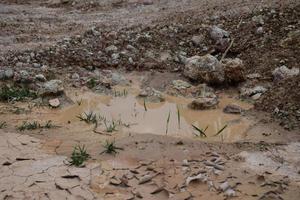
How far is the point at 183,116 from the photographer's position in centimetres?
532

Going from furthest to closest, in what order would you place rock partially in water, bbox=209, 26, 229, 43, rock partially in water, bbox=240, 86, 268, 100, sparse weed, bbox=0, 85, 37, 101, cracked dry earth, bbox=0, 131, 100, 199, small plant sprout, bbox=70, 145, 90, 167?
rock partially in water, bbox=209, 26, 229, 43, rock partially in water, bbox=240, 86, 268, 100, sparse weed, bbox=0, 85, 37, 101, small plant sprout, bbox=70, 145, 90, 167, cracked dry earth, bbox=0, 131, 100, 199

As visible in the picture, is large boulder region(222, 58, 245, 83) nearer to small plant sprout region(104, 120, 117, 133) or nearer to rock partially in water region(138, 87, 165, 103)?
rock partially in water region(138, 87, 165, 103)

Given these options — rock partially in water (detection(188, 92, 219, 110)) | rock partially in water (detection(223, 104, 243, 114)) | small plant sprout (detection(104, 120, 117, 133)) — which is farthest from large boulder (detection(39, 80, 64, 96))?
rock partially in water (detection(223, 104, 243, 114))

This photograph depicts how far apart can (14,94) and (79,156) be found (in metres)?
1.68

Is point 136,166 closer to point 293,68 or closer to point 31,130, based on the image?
point 31,130

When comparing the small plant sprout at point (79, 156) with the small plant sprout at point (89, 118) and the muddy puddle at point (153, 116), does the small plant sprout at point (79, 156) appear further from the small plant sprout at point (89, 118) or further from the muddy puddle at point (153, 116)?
the small plant sprout at point (89, 118)

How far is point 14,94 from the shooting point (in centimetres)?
552

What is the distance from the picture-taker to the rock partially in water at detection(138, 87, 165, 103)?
5668 millimetres

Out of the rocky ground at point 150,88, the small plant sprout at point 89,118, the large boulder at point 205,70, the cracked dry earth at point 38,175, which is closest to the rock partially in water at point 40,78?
the rocky ground at point 150,88

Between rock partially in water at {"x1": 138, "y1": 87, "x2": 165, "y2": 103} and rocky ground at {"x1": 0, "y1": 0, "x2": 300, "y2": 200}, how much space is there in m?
0.01

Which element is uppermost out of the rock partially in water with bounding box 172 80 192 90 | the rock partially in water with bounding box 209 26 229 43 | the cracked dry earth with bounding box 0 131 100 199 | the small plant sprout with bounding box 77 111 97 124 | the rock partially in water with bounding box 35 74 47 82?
the rock partially in water with bounding box 209 26 229 43

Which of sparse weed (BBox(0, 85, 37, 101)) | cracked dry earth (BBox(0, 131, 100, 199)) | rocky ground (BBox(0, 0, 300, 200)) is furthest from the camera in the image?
sparse weed (BBox(0, 85, 37, 101))

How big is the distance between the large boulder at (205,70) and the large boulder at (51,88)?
158cm

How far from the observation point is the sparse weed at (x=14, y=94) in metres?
5.47
